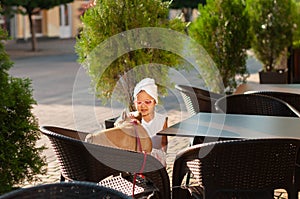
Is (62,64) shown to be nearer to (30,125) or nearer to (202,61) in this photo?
(202,61)

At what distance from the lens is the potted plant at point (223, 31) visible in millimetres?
10141

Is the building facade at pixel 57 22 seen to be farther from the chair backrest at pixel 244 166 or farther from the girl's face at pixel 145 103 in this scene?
the chair backrest at pixel 244 166

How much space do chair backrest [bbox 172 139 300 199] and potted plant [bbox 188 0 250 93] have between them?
622cm

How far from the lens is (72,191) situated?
2.95 metres

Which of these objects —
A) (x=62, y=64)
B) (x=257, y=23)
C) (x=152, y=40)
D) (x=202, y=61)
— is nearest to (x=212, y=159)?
(x=152, y=40)

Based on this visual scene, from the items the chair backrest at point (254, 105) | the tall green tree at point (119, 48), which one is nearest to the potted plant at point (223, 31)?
the tall green tree at point (119, 48)

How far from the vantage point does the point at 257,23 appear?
1230cm

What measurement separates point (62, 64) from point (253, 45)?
1314cm

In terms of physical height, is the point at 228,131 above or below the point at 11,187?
above

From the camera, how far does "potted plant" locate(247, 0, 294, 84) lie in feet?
40.2

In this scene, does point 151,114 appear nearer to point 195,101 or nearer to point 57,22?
point 195,101

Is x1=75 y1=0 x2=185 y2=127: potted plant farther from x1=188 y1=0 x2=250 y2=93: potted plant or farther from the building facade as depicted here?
the building facade

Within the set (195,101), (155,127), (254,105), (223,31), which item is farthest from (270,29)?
(155,127)

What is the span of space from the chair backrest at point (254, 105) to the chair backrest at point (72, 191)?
3025 mm
